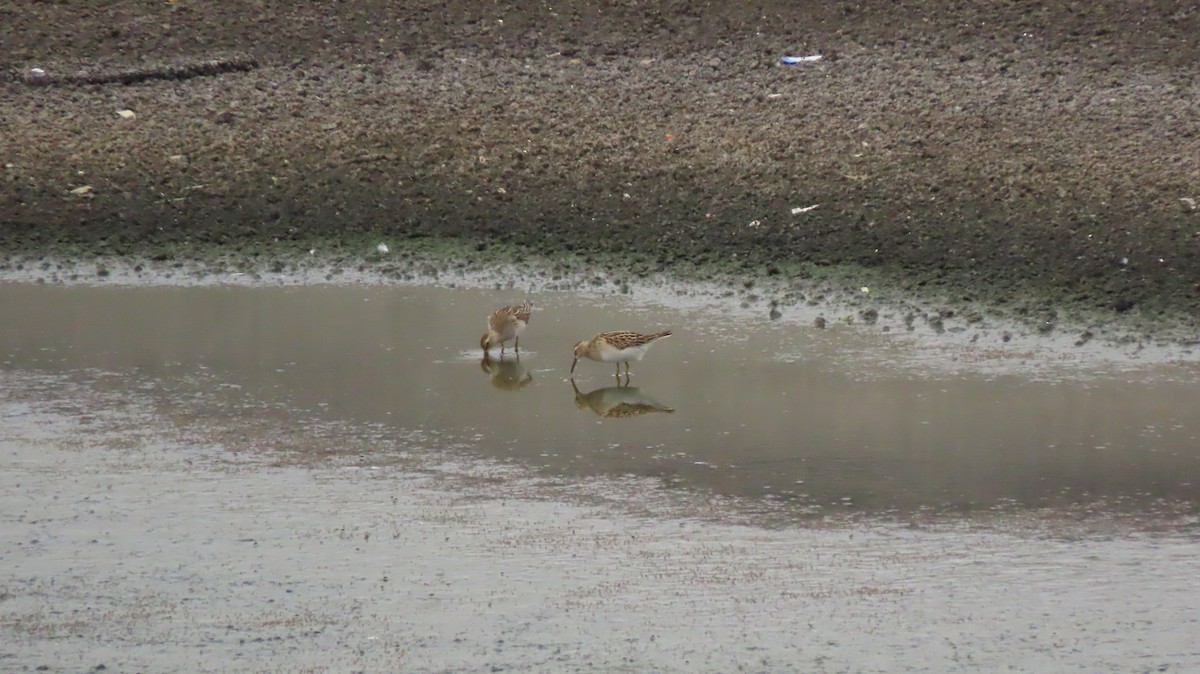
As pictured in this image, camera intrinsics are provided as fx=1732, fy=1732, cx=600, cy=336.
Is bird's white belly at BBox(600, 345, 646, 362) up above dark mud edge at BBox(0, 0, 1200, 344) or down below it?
below

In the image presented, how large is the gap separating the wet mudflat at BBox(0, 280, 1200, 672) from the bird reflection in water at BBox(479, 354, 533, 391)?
0.08 ft

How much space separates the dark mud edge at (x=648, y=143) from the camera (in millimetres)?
11672

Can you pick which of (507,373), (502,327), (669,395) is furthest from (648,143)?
→ (669,395)

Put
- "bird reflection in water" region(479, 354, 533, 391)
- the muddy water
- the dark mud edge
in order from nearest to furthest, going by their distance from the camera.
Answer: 1. the muddy water
2. "bird reflection in water" region(479, 354, 533, 391)
3. the dark mud edge

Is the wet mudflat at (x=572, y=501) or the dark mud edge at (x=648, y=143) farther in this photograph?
the dark mud edge at (x=648, y=143)

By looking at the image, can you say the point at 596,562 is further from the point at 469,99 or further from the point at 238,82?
the point at 238,82

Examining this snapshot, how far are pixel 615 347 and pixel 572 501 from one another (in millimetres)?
2165

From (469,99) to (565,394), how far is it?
6.21 metres

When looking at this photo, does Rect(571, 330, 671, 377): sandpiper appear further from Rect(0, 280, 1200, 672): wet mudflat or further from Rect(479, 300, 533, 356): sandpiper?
Rect(479, 300, 533, 356): sandpiper

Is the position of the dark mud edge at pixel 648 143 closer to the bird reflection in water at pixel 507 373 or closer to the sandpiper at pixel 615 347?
the sandpiper at pixel 615 347

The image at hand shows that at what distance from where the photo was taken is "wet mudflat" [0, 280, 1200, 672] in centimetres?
573

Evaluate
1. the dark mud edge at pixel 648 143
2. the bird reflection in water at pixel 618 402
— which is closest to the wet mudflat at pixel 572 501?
the bird reflection in water at pixel 618 402

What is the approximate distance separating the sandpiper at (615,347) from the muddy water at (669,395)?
0.14m

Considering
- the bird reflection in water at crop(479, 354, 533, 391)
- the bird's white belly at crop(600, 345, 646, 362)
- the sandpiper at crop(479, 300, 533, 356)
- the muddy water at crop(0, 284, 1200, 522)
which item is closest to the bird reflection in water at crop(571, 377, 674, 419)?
the muddy water at crop(0, 284, 1200, 522)
